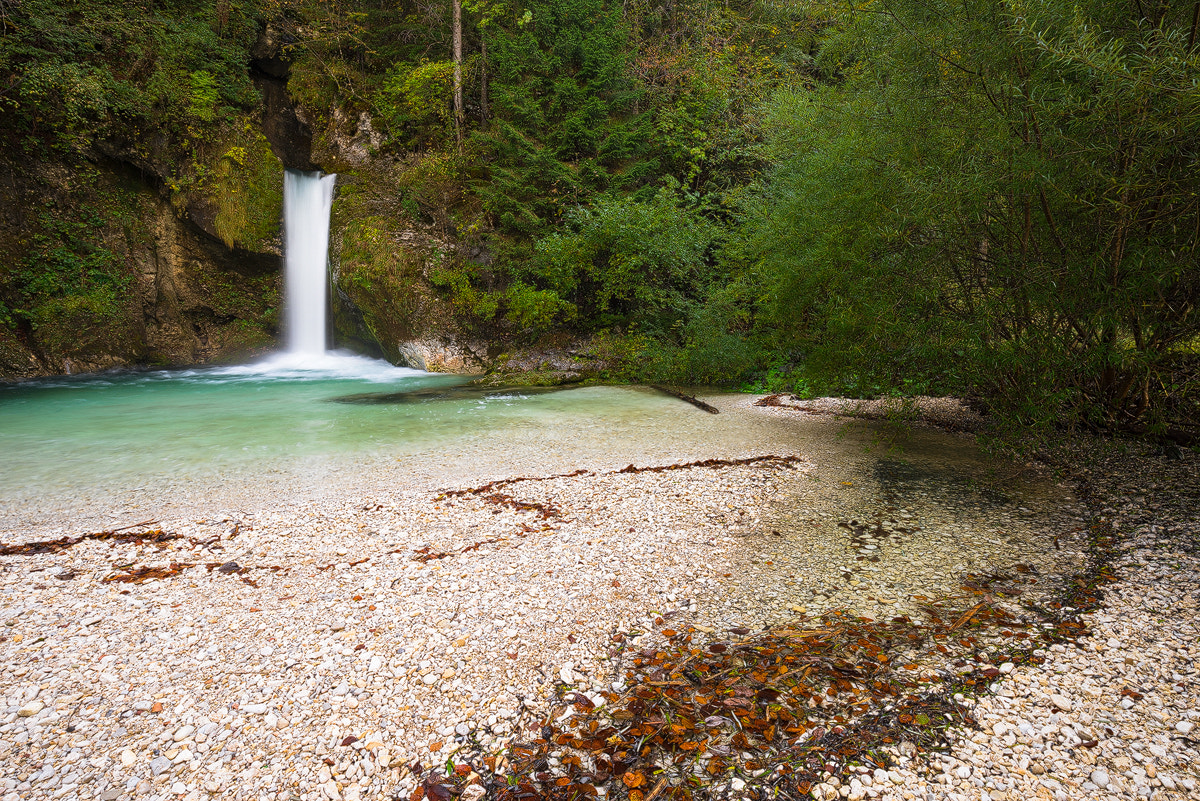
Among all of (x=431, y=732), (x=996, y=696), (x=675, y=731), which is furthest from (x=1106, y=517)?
(x=431, y=732)

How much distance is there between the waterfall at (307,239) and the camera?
1483 centimetres

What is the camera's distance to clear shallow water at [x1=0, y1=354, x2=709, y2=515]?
587 cm

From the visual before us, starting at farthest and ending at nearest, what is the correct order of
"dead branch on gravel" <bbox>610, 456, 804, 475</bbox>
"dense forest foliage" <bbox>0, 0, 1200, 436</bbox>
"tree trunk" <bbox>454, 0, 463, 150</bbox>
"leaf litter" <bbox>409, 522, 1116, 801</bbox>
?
"tree trunk" <bbox>454, 0, 463, 150</bbox>, "dead branch on gravel" <bbox>610, 456, 804, 475</bbox>, "dense forest foliage" <bbox>0, 0, 1200, 436</bbox>, "leaf litter" <bbox>409, 522, 1116, 801</bbox>

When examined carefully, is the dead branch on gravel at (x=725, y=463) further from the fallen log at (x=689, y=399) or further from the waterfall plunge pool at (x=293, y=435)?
the fallen log at (x=689, y=399)

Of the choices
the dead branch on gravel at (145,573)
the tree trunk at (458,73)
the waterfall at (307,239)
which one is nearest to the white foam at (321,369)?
the waterfall at (307,239)

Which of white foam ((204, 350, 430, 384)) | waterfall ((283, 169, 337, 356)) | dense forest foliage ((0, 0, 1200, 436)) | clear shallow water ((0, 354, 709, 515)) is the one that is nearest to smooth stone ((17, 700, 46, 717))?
clear shallow water ((0, 354, 709, 515))

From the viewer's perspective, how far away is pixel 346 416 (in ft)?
28.9

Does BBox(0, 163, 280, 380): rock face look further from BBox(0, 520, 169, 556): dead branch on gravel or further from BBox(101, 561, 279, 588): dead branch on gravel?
BBox(101, 561, 279, 588): dead branch on gravel

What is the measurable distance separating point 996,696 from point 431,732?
242cm

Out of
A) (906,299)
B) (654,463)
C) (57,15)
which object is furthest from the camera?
(57,15)

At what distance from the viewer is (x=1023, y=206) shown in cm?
458

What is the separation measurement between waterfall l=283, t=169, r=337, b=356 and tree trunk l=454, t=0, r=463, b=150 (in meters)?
3.55

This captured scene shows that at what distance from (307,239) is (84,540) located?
1273 centimetres

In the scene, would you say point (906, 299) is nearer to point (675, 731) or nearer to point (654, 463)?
point (654, 463)
